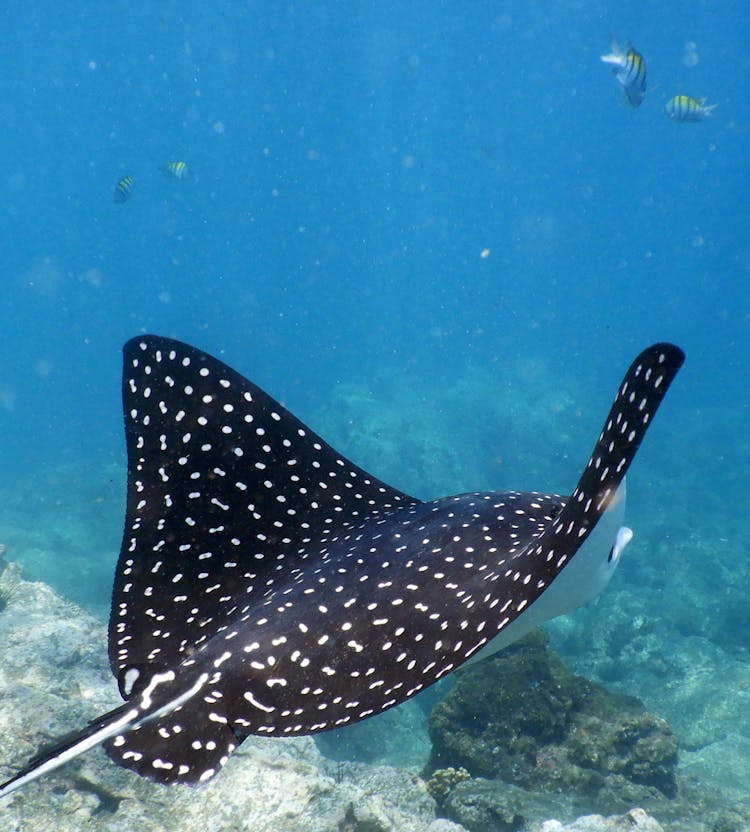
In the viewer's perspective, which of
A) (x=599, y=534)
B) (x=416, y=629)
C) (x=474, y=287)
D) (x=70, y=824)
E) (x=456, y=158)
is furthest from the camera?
(x=456, y=158)

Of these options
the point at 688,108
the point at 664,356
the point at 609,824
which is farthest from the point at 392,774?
the point at 688,108

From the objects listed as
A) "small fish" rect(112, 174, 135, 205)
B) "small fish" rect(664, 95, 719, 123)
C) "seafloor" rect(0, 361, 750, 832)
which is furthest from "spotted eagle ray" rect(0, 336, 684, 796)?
"small fish" rect(112, 174, 135, 205)

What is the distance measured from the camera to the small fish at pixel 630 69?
10.4 meters

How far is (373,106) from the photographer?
113812 millimetres

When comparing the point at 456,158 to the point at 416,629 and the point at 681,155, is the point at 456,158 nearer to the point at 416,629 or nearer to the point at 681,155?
the point at 681,155

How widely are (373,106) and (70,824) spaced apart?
12715 cm

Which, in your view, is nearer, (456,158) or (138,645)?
(138,645)

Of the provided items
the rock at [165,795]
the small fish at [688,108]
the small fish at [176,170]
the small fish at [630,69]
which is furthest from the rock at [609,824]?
the small fish at [176,170]

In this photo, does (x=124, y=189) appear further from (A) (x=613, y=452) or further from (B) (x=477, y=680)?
(A) (x=613, y=452)

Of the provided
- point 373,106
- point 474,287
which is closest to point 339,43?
point 373,106

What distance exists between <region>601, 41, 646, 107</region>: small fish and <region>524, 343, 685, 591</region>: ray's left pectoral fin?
11372mm

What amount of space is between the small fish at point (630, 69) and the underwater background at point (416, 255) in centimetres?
1085

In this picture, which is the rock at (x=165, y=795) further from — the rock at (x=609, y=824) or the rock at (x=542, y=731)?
the rock at (x=542, y=731)

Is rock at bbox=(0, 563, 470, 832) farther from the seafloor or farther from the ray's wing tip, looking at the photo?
the ray's wing tip
